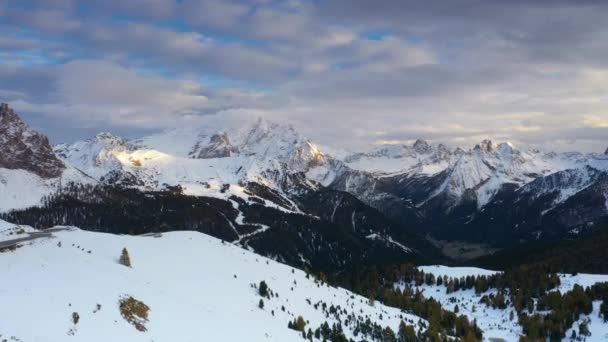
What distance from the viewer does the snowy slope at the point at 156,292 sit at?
7325 cm

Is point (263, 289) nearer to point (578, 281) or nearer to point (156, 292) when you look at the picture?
point (156, 292)

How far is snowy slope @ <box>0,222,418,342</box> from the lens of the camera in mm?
73250

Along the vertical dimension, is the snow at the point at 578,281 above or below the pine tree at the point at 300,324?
below

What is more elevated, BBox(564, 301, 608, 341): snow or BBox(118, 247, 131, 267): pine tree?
BBox(118, 247, 131, 267): pine tree

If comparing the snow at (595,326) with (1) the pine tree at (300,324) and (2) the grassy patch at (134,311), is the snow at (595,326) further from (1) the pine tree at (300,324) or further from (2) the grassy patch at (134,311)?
(2) the grassy patch at (134,311)

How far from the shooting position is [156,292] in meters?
98.2

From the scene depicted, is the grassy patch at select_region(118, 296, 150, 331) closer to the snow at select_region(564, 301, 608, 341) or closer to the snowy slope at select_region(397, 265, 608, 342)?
the snowy slope at select_region(397, 265, 608, 342)

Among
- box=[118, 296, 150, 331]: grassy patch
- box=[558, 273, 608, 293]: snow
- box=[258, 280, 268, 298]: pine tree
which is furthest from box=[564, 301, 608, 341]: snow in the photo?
box=[118, 296, 150, 331]: grassy patch

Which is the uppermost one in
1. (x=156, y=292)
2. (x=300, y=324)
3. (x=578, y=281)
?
(x=156, y=292)

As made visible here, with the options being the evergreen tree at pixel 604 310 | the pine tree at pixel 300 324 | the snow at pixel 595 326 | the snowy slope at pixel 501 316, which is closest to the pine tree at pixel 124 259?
the pine tree at pixel 300 324

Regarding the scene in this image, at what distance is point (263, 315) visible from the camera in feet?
376

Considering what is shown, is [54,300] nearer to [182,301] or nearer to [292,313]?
[182,301]

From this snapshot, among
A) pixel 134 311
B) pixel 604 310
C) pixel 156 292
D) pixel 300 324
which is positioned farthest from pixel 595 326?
pixel 134 311

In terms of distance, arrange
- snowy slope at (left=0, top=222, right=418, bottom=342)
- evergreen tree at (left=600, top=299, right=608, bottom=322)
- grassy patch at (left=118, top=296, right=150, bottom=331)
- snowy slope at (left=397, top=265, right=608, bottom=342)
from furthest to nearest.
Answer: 1. evergreen tree at (left=600, top=299, right=608, bottom=322)
2. snowy slope at (left=397, top=265, right=608, bottom=342)
3. grassy patch at (left=118, top=296, right=150, bottom=331)
4. snowy slope at (left=0, top=222, right=418, bottom=342)
